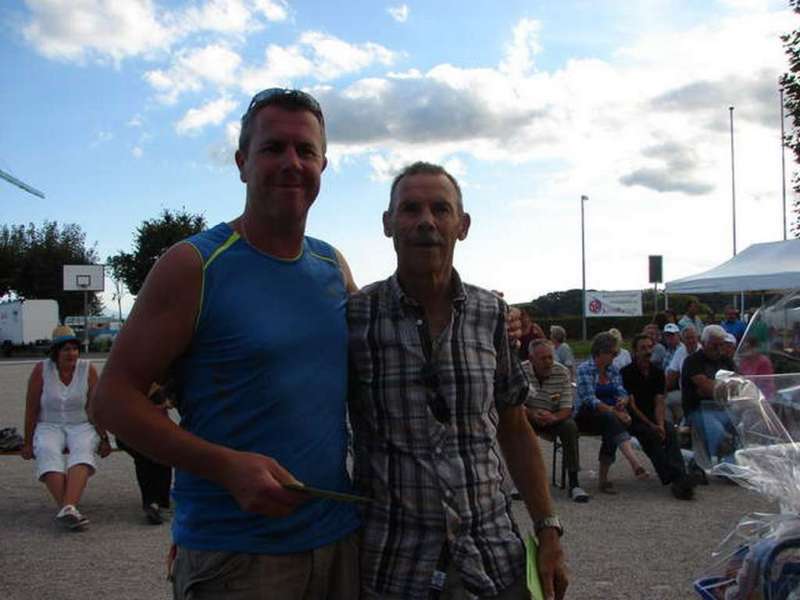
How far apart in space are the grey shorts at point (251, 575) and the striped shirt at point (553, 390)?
6565mm

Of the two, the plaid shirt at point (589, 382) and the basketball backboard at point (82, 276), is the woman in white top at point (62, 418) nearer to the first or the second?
the plaid shirt at point (589, 382)

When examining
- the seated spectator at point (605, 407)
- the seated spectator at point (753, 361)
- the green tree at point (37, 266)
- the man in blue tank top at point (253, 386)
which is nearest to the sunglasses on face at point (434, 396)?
the man in blue tank top at point (253, 386)

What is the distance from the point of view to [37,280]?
2336 inches

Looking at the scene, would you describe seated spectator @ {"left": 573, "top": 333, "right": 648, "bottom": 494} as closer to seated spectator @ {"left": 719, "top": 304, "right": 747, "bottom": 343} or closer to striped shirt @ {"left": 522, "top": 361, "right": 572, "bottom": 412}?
striped shirt @ {"left": 522, "top": 361, "right": 572, "bottom": 412}

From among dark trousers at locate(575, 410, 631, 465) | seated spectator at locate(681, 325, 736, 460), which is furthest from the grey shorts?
seated spectator at locate(681, 325, 736, 460)

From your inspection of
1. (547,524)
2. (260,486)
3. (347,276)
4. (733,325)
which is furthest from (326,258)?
(733,325)

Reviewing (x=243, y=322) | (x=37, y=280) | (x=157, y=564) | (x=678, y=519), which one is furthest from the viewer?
(x=37, y=280)

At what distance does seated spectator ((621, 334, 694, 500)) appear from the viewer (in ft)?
26.4

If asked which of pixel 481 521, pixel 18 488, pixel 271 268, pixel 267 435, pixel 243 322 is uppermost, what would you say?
pixel 271 268

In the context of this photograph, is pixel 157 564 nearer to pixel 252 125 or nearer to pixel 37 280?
pixel 252 125

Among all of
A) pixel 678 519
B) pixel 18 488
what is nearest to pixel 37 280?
pixel 18 488

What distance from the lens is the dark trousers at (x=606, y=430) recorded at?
8398 millimetres

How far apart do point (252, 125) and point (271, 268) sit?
0.39 metres

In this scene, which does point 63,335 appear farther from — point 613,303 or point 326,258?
point 613,303
